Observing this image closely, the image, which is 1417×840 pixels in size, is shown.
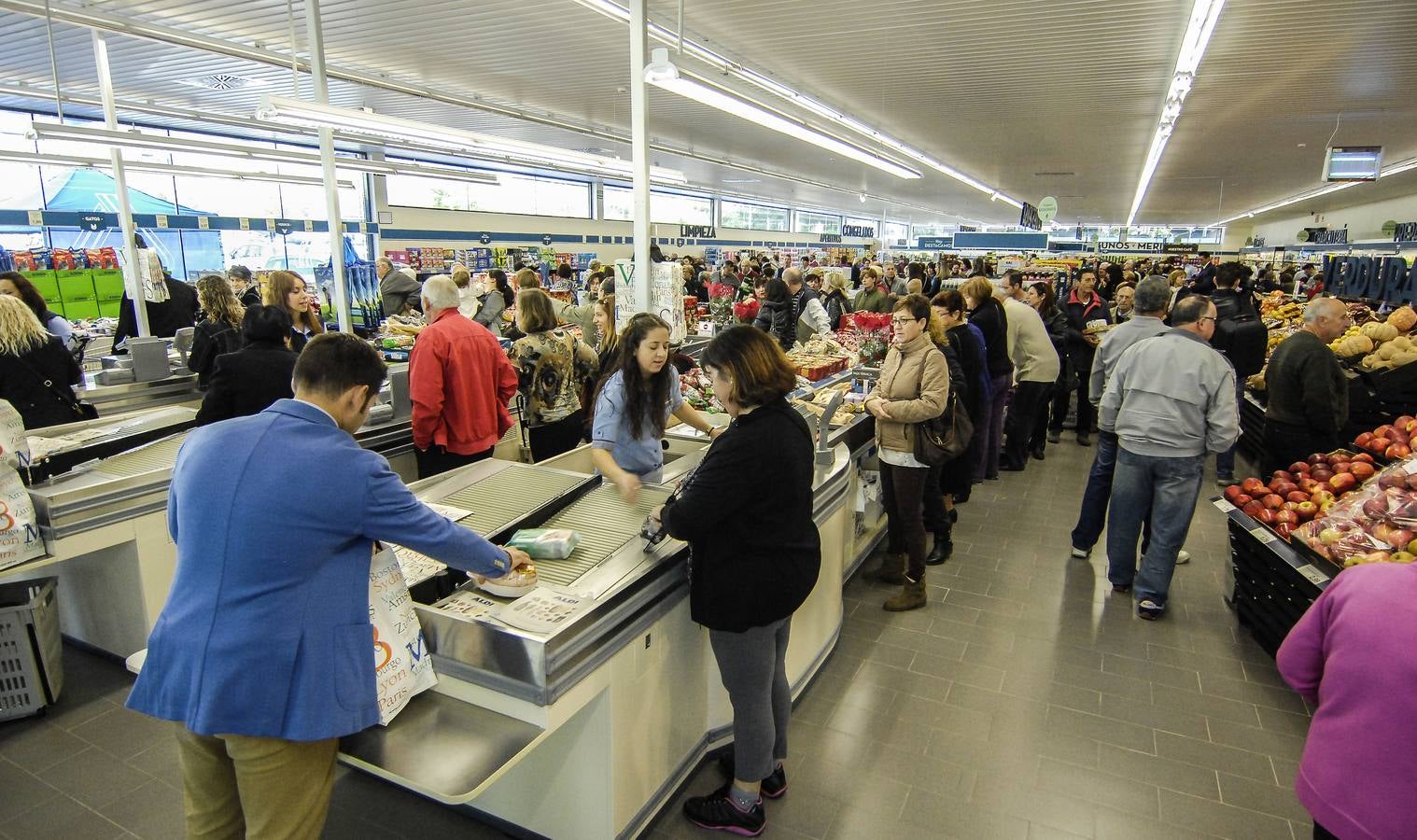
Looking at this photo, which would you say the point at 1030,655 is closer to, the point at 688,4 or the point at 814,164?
the point at 688,4

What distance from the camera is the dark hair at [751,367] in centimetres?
227

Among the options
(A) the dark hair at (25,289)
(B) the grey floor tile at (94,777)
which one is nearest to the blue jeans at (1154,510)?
(B) the grey floor tile at (94,777)

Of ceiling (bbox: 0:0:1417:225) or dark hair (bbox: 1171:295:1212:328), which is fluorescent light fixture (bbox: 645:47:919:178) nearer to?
ceiling (bbox: 0:0:1417:225)

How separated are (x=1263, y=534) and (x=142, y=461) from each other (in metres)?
5.96

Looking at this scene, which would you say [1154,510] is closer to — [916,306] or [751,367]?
[916,306]

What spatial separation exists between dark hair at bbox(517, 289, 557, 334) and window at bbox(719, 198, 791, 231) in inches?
990

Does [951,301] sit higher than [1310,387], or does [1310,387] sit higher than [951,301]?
[951,301]

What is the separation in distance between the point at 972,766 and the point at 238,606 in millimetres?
2775

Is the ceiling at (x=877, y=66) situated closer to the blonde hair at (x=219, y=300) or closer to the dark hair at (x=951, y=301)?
the dark hair at (x=951, y=301)

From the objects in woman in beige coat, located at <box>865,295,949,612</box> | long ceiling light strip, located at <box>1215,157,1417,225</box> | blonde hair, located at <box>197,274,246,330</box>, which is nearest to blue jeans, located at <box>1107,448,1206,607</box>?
woman in beige coat, located at <box>865,295,949,612</box>

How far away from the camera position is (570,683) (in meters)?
2.04

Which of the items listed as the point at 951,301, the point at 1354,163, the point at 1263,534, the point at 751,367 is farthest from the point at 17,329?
the point at 1354,163

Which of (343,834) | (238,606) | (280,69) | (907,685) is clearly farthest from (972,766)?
(280,69)

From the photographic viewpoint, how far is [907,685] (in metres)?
3.65
